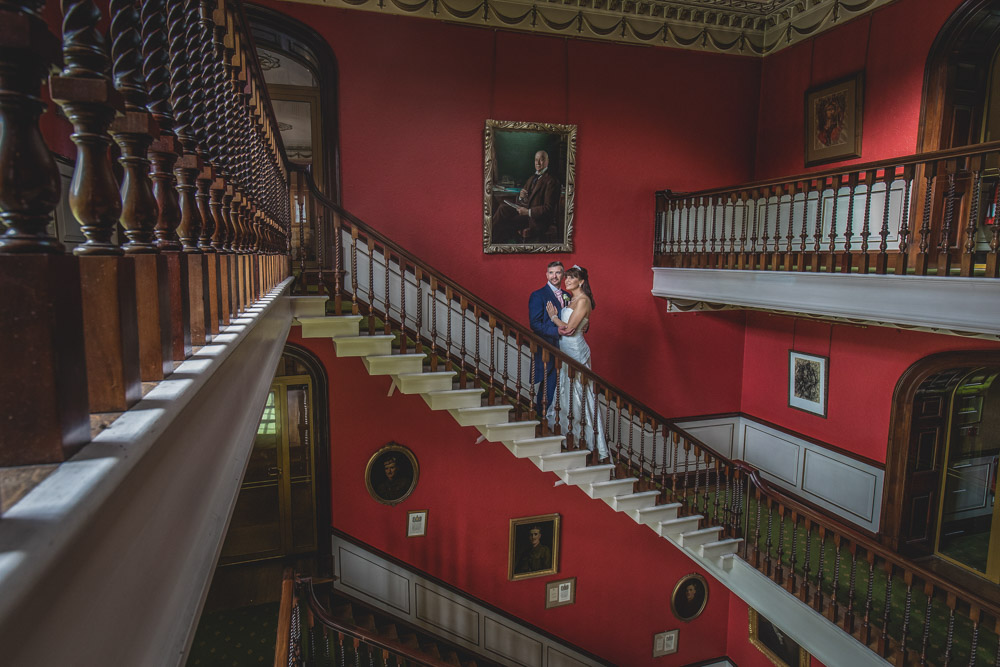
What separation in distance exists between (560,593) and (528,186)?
552cm

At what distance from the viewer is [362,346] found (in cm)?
500

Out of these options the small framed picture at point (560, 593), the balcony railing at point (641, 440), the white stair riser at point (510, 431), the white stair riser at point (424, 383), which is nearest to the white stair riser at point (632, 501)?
the balcony railing at point (641, 440)

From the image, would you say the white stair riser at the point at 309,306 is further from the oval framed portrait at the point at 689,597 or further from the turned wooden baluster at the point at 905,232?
the oval framed portrait at the point at 689,597

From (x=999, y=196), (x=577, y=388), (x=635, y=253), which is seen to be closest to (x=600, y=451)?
(x=577, y=388)

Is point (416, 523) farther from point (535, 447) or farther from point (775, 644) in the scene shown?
point (775, 644)

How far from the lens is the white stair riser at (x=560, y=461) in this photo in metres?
5.36

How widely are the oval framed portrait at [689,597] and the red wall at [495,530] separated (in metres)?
0.09

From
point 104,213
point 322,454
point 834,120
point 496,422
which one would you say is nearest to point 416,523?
point 322,454

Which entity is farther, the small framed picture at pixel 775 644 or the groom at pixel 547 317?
the small framed picture at pixel 775 644

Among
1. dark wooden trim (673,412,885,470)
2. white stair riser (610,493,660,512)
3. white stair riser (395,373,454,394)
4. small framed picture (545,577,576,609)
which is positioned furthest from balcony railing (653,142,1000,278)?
small framed picture (545,577,576,609)

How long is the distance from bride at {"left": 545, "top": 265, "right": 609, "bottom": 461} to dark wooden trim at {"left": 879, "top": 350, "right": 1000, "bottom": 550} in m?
3.52

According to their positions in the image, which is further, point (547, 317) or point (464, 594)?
point (464, 594)

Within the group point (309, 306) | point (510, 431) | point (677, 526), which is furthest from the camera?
point (677, 526)

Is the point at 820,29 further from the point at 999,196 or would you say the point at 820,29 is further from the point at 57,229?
the point at 57,229
